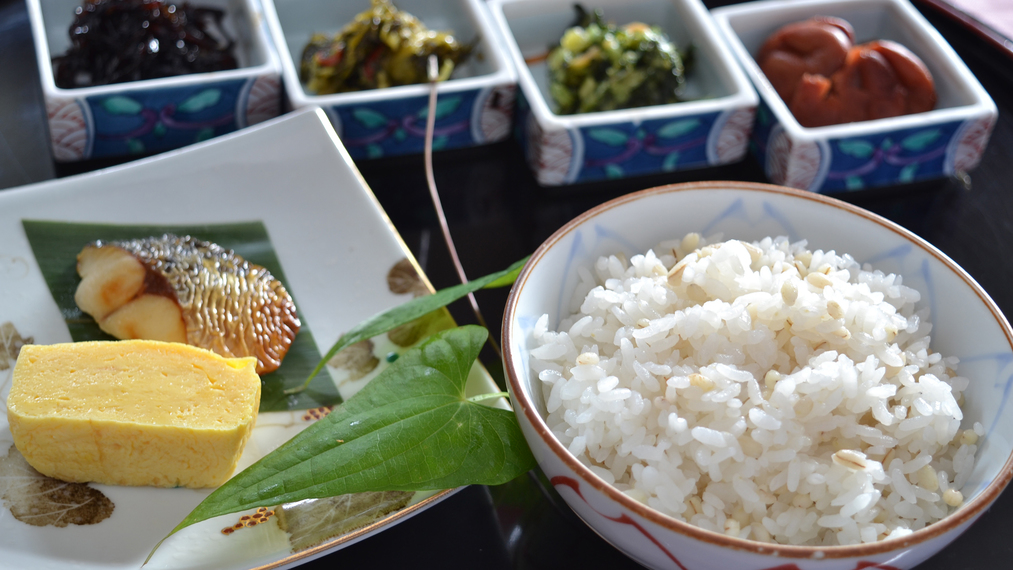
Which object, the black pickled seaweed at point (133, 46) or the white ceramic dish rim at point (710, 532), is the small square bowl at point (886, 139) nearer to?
the white ceramic dish rim at point (710, 532)

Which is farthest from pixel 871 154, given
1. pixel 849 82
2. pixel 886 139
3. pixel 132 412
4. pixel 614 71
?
pixel 132 412

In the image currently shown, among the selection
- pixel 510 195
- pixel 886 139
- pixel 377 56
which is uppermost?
pixel 377 56

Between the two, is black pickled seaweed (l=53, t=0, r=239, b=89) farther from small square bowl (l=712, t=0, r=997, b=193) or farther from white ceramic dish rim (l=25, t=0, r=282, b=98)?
small square bowl (l=712, t=0, r=997, b=193)

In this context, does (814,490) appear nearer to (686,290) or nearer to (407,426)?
(686,290)

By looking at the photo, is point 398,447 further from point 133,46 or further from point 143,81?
point 133,46

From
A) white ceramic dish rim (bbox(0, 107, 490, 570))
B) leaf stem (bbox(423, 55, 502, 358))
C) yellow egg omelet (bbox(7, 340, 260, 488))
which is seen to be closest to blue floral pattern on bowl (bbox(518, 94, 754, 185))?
leaf stem (bbox(423, 55, 502, 358))
